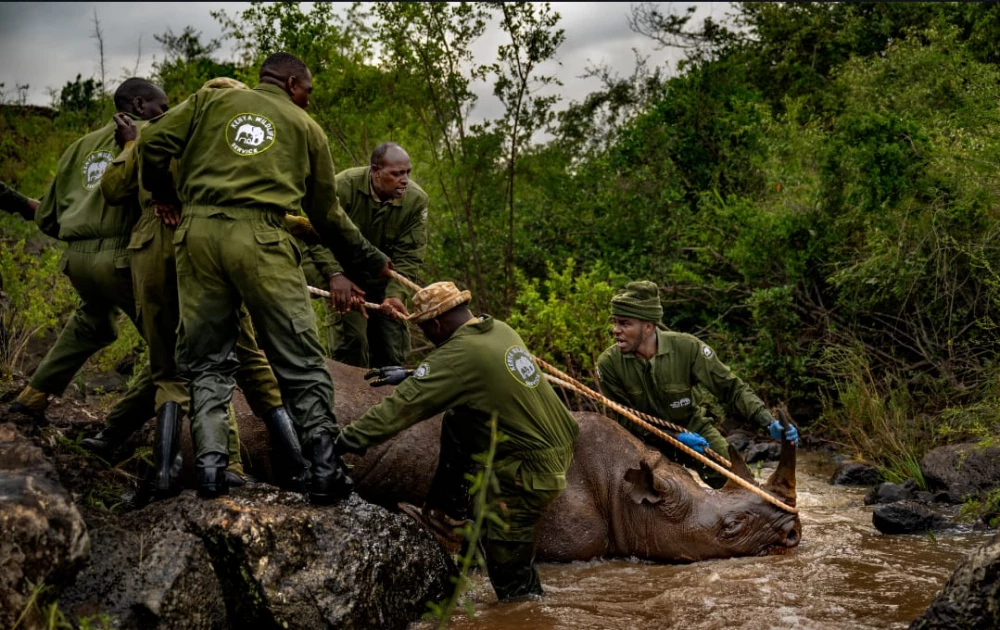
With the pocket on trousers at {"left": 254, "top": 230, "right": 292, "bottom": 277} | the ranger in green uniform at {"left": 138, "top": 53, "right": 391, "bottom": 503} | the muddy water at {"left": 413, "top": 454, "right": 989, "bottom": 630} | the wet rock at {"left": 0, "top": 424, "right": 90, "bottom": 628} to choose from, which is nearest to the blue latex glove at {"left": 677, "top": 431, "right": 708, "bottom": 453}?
the muddy water at {"left": 413, "top": 454, "right": 989, "bottom": 630}

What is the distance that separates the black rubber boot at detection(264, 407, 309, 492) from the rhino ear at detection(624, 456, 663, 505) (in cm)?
199

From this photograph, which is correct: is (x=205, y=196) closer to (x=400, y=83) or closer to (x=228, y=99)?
(x=228, y=99)

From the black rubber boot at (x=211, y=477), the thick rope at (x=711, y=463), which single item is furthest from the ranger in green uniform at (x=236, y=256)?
the thick rope at (x=711, y=463)

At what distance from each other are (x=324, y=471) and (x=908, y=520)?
12.4ft

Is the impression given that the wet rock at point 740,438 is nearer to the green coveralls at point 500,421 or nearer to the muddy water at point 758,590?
the muddy water at point 758,590

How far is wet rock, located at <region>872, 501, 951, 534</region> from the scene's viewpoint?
6.43 m

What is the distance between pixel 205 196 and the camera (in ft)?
15.4

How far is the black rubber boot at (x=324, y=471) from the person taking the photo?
15.6 feet

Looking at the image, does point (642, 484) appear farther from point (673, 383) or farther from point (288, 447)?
point (288, 447)

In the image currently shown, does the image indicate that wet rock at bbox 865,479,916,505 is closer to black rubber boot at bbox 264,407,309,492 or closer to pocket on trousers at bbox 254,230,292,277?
black rubber boot at bbox 264,407,309,492

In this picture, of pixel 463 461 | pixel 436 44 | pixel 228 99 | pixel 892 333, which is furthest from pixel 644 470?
pixel 436 44

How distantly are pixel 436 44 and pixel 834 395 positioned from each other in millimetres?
5217

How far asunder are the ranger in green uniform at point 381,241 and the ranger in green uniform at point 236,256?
217cm

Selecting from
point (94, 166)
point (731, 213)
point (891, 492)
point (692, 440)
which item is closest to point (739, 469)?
point (692, 440)
